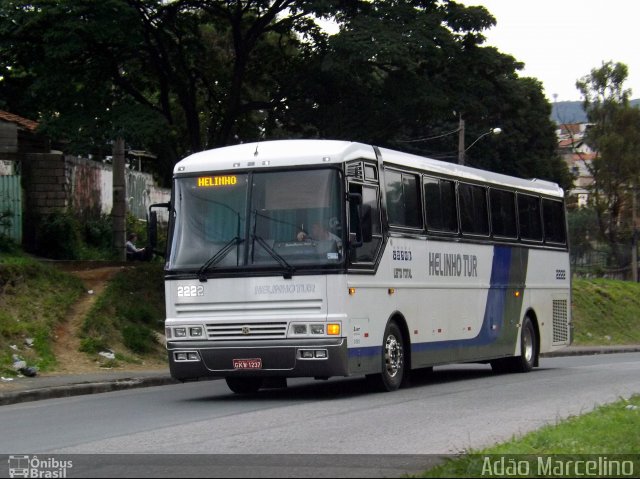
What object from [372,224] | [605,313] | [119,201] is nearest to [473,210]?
[372,224]

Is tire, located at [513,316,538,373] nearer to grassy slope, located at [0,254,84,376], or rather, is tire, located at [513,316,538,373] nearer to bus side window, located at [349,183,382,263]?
bus side window, located at [349,183,382,263]

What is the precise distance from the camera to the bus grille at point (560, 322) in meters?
24.3

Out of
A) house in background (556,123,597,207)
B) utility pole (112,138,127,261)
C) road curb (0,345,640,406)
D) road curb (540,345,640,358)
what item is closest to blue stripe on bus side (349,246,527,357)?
road curb (0,345,640,406)

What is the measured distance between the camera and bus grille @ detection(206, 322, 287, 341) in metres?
15.2

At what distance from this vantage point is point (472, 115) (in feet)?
97.4

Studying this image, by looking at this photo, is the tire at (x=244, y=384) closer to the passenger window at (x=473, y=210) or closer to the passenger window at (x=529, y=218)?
the passenger window at (x=473, y=210)

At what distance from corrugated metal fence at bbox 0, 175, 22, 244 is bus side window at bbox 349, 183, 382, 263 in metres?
13.0

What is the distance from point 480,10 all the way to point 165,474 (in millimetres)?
21735

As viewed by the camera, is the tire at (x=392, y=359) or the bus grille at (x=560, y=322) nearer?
the tire at (x=392, y=359)

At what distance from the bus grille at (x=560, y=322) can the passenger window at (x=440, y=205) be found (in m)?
5.85

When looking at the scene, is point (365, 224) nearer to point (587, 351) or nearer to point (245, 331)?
point (245, 331)

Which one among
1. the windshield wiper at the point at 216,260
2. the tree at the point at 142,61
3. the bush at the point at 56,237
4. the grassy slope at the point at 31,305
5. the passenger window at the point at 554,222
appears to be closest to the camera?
the windshield wiper at the point at 216,260

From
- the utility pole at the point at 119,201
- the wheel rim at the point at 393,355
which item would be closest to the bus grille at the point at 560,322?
the wheel rim at the point at 393,355

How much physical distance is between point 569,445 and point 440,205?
30.2 feet
